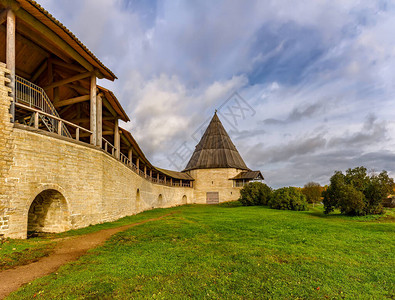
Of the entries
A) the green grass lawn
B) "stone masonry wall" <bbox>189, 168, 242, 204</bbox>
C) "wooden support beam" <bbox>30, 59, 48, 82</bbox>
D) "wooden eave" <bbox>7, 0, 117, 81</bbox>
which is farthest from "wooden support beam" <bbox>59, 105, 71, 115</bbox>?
"stone masonry wall" <bbox>189, 168, 242, 204</bbox>

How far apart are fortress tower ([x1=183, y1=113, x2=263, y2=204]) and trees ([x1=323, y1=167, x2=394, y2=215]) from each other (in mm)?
18537

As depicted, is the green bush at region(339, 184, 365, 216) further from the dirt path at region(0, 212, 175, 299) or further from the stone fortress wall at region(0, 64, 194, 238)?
the stone fortress wall at region(0, 64, 194, 238)

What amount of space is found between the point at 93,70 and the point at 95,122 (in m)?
2.96

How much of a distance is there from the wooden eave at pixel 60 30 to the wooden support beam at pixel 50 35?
69 mm

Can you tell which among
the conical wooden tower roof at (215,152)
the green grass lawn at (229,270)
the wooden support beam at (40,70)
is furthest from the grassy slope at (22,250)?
the conical wooden tower roof at (215,152)

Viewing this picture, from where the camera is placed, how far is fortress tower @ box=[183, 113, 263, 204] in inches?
1419

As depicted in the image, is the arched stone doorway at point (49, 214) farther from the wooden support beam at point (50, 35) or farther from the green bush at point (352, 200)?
the green bush at point (352, 200)

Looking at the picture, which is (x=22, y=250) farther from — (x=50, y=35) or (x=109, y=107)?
(x=109, y=107)

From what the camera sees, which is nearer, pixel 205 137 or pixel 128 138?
pixel 128 138

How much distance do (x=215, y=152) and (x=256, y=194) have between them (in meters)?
14.1

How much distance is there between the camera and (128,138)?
18.5 meters

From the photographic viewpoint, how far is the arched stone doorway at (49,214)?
9.06 meters

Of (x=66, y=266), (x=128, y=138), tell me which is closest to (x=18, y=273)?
(x=66, y=266)

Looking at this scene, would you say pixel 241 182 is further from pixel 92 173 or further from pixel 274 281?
pixel 274 281
